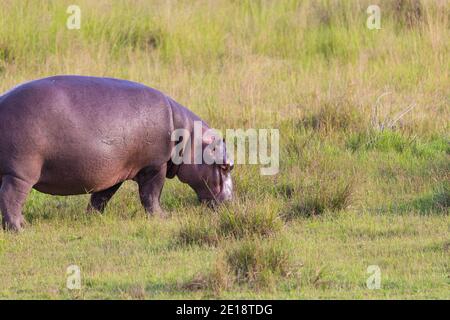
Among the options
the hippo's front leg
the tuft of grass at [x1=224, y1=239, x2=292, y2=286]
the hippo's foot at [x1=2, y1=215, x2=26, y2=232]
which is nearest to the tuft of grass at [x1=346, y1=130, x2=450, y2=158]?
the hippo's front leg

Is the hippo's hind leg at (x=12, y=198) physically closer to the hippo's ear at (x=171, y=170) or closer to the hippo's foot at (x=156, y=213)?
the hippo's foot at (x=156, y=213)

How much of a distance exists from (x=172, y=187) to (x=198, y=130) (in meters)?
0.79

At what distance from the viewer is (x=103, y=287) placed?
260 inches

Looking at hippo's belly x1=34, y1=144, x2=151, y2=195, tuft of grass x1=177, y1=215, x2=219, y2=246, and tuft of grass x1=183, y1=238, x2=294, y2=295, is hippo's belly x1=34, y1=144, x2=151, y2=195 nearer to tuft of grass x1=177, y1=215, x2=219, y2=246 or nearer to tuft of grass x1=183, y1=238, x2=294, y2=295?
tuft of grass x1=177, y1=215, x2=219, y2=246

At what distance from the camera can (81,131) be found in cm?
796

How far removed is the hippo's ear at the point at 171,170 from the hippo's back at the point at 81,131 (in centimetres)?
23

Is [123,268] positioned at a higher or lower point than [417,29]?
lower

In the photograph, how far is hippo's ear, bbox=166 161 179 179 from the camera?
8782mm

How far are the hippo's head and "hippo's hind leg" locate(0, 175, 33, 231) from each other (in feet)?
4.50

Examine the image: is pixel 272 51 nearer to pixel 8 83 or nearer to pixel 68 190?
pixel 8 83

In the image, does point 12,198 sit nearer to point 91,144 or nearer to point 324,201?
point 91,144

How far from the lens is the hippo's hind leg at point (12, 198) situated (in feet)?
25.5

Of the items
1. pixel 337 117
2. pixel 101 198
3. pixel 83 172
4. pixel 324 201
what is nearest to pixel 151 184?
pixel 101 198
